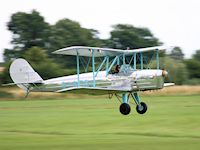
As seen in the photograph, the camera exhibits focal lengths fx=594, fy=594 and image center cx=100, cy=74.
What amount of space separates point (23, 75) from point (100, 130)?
759 centimetres

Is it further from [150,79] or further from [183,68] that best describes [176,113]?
[183,68]

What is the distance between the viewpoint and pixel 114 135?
18.8 meters

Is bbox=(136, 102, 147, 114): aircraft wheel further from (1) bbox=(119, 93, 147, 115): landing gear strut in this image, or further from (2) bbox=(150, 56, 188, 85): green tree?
(2) bbox=(150, 56, 188, 85): green tree

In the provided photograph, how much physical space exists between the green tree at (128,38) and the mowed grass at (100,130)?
5814 centimetres

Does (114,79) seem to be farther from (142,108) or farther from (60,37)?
(60,37)

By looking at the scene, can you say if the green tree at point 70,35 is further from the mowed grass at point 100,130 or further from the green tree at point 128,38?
the mowed grass at point 100,130

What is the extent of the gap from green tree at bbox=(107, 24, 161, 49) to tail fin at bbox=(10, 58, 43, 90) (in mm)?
59766

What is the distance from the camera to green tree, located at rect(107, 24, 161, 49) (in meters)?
88.3

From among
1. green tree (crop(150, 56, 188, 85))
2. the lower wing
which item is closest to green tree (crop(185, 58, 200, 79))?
green tree (crop(150, 56, 188, 85))

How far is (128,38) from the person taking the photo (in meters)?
89.6

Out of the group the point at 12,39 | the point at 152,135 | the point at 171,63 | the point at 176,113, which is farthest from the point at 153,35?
the point at 152,135

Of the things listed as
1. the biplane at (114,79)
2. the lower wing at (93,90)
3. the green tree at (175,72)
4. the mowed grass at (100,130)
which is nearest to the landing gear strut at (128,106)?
the biplane at (114,79)

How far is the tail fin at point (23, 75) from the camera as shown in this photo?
88.5 ft

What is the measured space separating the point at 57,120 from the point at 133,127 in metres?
4.51
